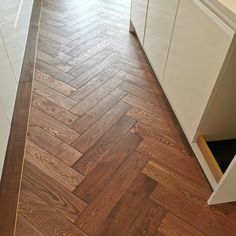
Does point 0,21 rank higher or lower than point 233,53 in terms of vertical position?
lower

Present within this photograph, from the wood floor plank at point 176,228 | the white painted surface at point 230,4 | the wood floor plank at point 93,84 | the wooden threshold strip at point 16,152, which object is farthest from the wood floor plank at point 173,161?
the white painted surface at point 230,4

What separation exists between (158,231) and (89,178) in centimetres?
42

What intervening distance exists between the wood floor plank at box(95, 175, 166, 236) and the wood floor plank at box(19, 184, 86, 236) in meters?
0.14

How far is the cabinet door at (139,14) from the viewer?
180 cm

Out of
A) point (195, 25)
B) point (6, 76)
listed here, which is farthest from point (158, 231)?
point (6, 76)

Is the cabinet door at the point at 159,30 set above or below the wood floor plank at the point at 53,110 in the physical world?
above

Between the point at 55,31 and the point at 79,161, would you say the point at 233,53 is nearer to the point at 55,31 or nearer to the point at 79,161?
the point at 79,161

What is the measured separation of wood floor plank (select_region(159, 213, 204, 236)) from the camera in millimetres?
1056

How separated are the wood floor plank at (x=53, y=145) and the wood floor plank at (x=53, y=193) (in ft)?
0.45

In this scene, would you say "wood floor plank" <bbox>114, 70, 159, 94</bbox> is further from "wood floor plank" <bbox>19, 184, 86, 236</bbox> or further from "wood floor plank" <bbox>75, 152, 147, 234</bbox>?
"wood floor plank" <bbox>19, 184, 86, 236</bbox>

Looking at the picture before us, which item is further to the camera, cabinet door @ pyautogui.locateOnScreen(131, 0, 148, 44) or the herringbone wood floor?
cabinet door @ pyautogui.locateOnScreen(131, 0, 148, 44)

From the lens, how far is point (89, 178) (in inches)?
48.7

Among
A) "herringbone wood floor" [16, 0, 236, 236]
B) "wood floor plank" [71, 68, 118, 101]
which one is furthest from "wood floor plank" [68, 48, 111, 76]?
"wood floor plank" [71, 68, 118, 101]

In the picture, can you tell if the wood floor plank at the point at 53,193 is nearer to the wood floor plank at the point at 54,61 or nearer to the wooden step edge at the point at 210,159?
the wooden step edge at the point at 210,159
